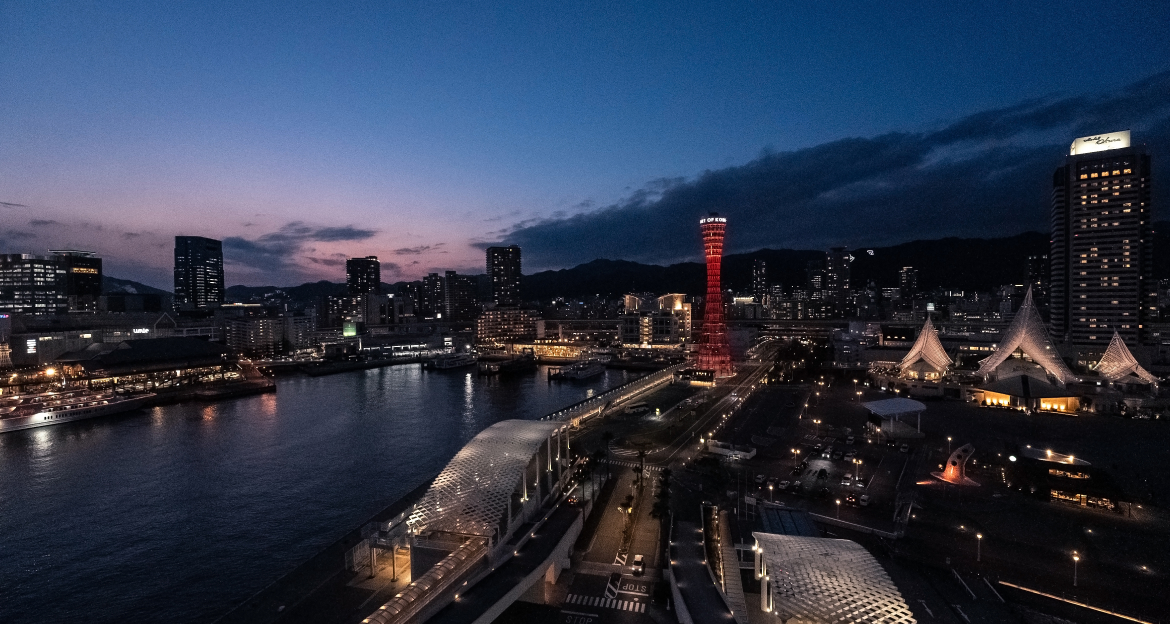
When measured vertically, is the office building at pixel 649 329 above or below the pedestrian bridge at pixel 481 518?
above

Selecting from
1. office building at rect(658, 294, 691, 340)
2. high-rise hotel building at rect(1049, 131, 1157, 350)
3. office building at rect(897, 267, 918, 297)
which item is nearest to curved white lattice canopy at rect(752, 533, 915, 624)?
high-rise hotel building at rect(1049, 131, 1157, 350)

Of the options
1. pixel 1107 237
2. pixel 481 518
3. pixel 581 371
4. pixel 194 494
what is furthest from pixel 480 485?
pixel 1107 237

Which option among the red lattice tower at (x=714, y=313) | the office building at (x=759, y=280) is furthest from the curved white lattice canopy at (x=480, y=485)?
the office building at (x=759, y=280)

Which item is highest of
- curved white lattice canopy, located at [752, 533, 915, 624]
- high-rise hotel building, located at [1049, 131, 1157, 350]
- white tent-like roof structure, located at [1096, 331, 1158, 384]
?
high-rise hotel building, located at [1049, 131, 1157, 350]

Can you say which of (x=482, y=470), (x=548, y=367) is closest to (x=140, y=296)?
(x=548, y=367)

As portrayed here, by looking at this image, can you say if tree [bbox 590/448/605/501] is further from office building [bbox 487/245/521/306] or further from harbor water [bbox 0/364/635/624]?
office building [bbox 487/245/521/306]

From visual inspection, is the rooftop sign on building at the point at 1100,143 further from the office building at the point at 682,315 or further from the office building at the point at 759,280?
the office building at the point at 759,280
